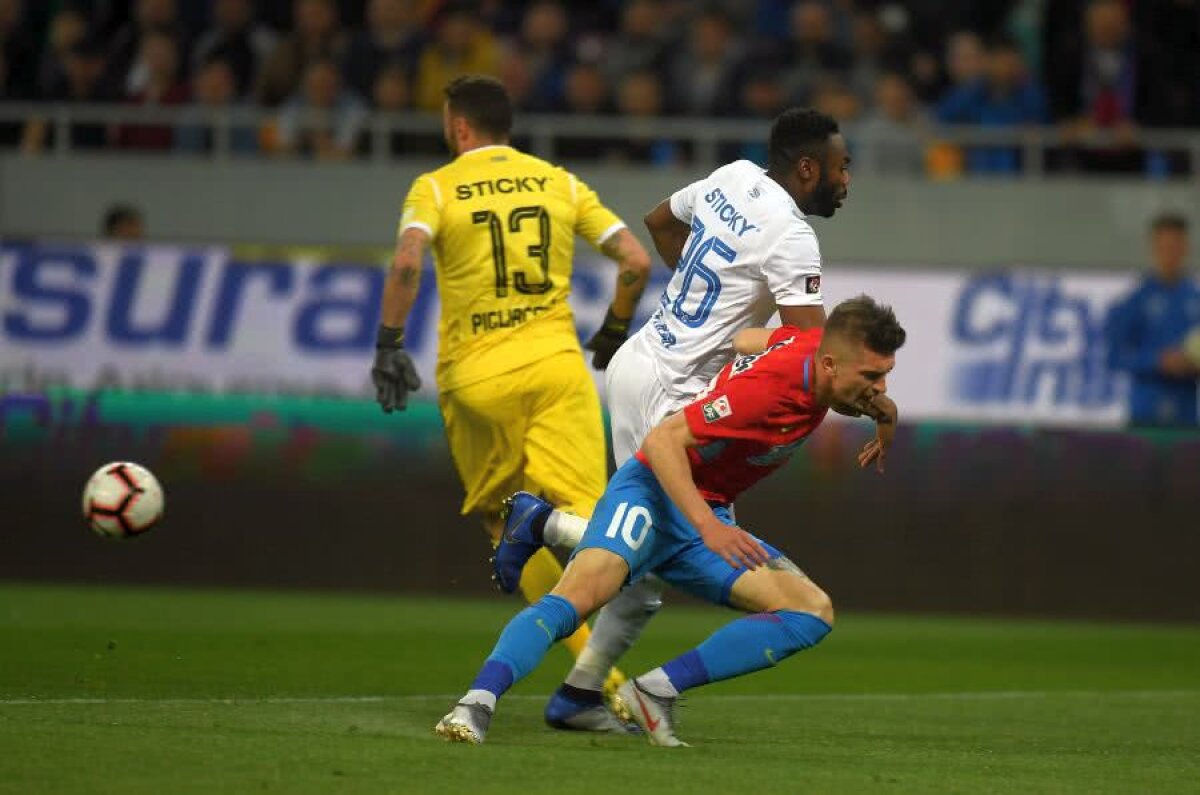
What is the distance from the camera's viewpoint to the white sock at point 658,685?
6.75 meters


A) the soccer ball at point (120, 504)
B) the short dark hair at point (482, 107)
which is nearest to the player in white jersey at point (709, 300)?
the short dark hair at point (482, 107)

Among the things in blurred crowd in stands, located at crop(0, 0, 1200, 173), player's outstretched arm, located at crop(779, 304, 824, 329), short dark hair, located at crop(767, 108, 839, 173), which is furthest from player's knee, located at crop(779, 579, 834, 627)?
blurred crowd in stands, located at crop(0, 0, 1200, 173)

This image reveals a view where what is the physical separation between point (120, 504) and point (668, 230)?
100 inches

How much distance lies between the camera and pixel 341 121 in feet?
57.2

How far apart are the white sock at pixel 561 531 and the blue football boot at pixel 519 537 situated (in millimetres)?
21

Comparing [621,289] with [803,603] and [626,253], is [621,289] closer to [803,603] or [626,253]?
[626,253]

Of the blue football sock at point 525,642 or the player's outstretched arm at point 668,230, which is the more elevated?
the player's outstretched arm at point 668,230

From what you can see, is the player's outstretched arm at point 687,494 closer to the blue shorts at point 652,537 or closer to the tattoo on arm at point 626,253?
the blue shorts at point 652,537

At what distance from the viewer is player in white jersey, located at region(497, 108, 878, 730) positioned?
7.32 meters

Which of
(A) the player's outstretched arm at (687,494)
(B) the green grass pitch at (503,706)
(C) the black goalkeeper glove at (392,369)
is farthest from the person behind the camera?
(C) the black goalkeeper glove at (392,369)

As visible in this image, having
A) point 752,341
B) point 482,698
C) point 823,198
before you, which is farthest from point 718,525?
point 823,198

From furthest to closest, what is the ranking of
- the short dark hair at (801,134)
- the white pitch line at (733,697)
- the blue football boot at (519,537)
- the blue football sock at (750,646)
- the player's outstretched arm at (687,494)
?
the blue football boot at (519,537), the short dark hair at (801,134), the white pitch line at (733,697), the blue football sock at (750,646), the player's outstretched arm at (687,494)

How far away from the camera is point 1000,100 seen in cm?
1673

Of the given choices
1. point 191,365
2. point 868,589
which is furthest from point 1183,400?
point 191,365
